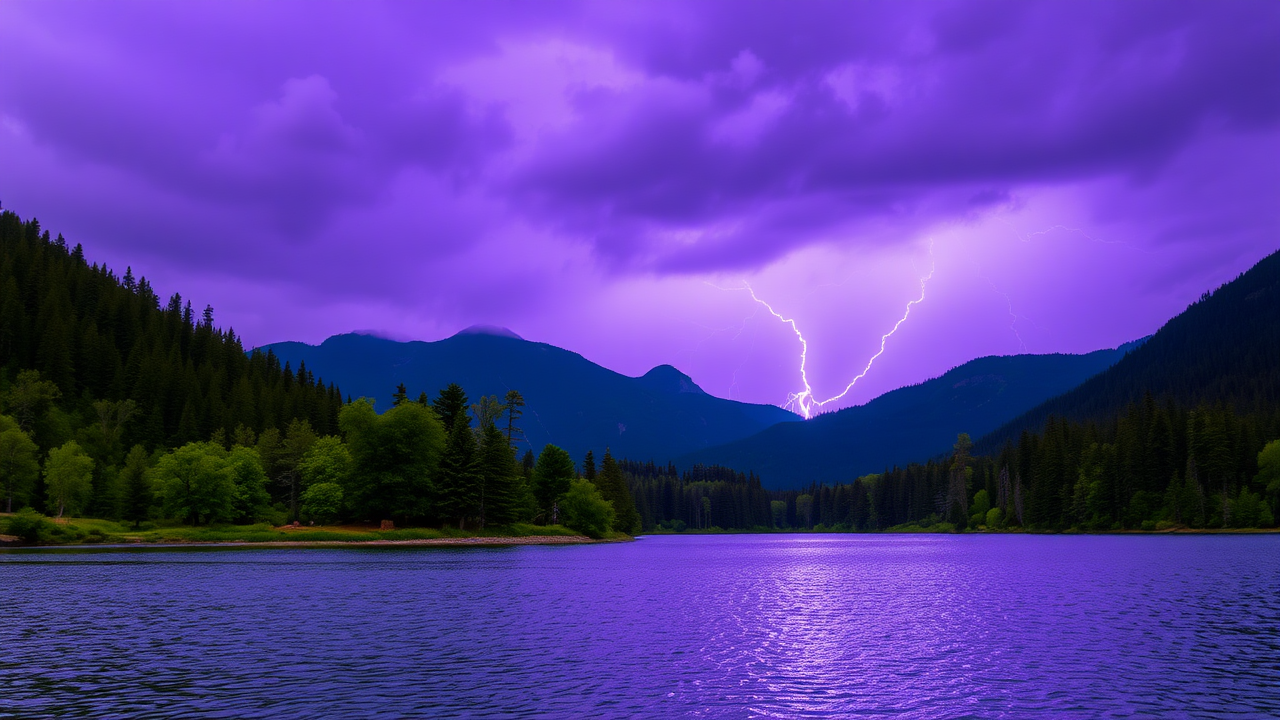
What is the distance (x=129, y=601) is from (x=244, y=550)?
5875 centimetres

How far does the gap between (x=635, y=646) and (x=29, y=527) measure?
96115 millimetres

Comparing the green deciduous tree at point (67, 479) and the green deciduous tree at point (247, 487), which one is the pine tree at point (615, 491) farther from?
the green deciduous tree at point (67, 479)

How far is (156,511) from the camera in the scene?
121 metres

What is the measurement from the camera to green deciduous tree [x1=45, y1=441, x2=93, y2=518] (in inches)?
4412

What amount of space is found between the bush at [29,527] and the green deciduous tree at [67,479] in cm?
1323

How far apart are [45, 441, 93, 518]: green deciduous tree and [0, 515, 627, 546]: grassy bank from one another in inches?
121

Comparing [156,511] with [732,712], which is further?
[156,511]

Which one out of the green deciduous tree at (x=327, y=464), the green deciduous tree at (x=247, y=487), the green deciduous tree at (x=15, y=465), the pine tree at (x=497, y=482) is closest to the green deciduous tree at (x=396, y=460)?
the green deciduous tree at (x=327, y=464)

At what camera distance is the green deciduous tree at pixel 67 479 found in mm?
112062

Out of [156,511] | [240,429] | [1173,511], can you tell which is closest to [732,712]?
[156,511]

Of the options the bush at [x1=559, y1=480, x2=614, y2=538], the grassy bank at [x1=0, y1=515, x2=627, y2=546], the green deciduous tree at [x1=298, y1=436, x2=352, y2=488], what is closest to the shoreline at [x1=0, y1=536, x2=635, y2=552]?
the grassy bank at [x1=0, y1=515, x2=627, y2=546]

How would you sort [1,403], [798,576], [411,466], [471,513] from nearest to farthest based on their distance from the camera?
[798,576], [411,466], [471,513], [1,403]

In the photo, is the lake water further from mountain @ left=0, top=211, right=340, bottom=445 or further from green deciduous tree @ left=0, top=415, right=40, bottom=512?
mountain @ left=0, top=211, right=340, bottom=445

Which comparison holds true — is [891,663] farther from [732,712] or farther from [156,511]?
[156,511]
